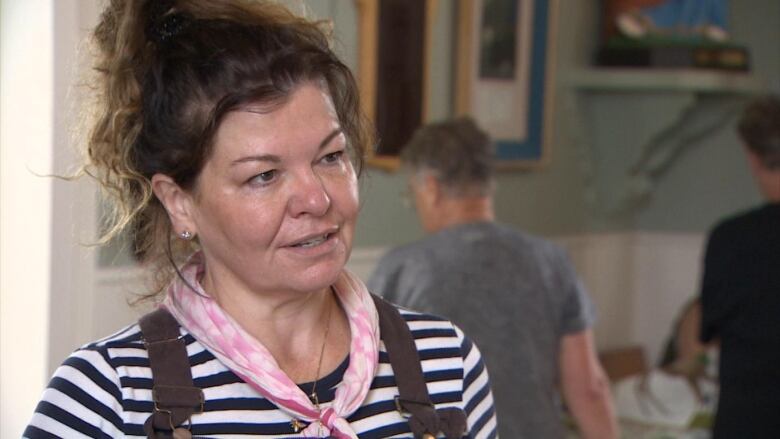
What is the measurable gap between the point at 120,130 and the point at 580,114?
3.90 meters

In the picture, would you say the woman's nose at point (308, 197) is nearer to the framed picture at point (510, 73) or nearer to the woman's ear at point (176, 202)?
the woman's ear at point (176, 202)

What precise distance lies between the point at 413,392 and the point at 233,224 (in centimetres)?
30

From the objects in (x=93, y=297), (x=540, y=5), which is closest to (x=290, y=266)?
(x=93, y=297)

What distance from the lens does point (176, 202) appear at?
149 cm

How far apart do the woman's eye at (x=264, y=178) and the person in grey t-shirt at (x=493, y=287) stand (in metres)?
1.39

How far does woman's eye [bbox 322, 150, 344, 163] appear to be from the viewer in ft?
4.69

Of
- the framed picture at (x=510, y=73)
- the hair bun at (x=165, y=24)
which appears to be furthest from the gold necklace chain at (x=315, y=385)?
the framed picture at (x=510, y=73)

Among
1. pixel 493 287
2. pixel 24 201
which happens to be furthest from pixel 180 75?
pixel 493 287

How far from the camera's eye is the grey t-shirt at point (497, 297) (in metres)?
2.77

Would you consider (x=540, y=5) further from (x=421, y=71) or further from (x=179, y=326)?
(x=179, y=326)

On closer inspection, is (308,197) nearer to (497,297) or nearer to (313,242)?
(313,242)

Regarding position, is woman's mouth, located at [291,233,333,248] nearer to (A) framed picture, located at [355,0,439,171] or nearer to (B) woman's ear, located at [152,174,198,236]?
(B) woman's ear, located at [152,174,198,236]

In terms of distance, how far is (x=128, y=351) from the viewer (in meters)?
1.39

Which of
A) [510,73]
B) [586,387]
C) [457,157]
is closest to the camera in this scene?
[457,157]
